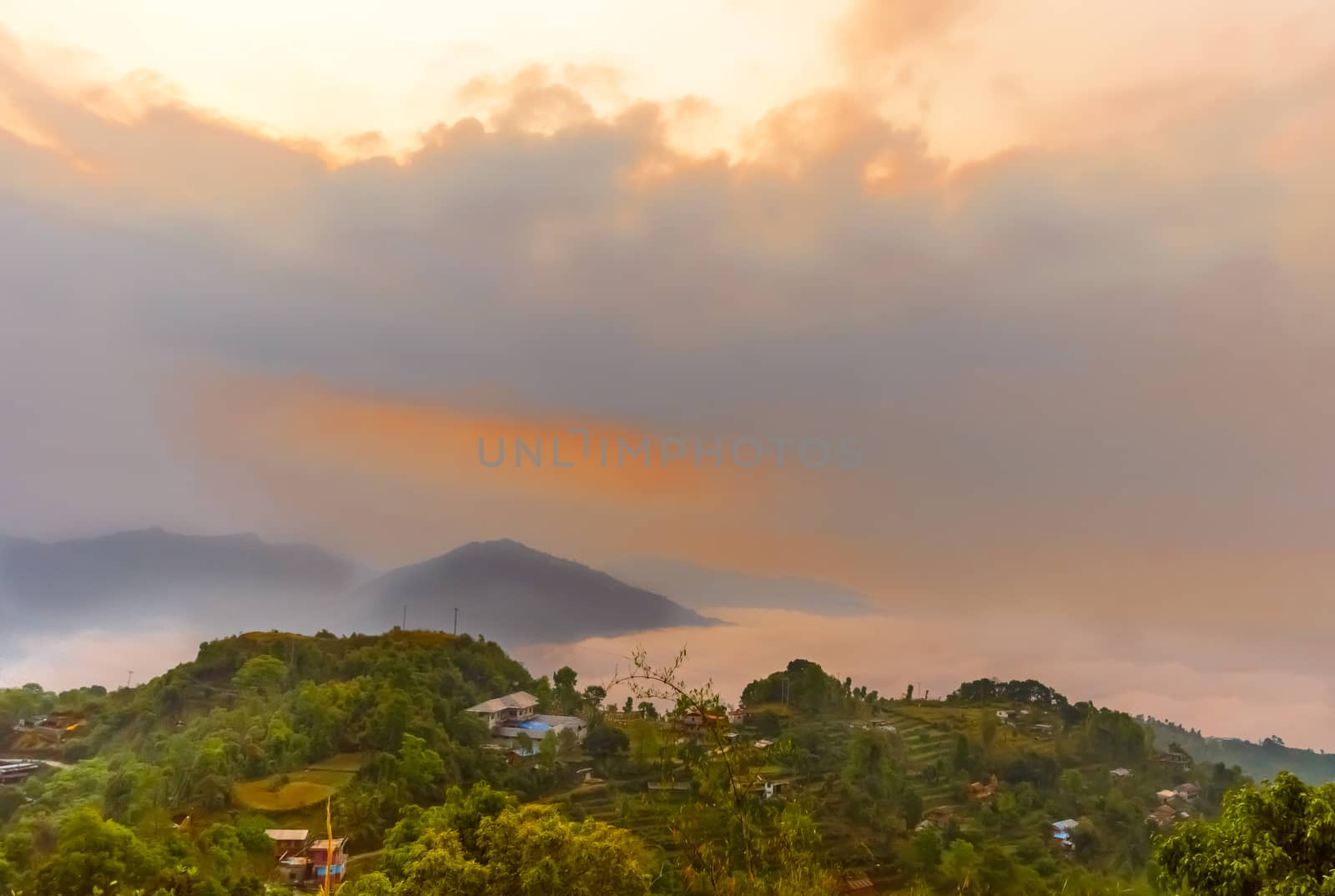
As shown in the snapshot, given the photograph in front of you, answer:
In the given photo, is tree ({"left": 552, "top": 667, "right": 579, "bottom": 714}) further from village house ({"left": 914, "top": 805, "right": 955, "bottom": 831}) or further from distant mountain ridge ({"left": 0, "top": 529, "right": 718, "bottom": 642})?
village house ({"left": 914, "top": 805, "right": 955, "bottom": 831})

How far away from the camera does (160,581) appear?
4353 cm

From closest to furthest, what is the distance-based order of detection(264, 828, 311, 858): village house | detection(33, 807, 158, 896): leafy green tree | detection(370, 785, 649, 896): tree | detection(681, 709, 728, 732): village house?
detection(681, 709, 728, 732): village house, detection(370, 785, 649, 896): tree, detection(33, 807, 158, 896): leafy green tree, detection(264, 828, 311, 858): village house

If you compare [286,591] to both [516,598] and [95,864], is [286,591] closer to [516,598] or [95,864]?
[516,598]

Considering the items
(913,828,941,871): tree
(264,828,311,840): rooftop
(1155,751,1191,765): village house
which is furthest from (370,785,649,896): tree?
(1155,751,1191,765): village house

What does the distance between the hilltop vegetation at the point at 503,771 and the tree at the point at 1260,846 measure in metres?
10.6

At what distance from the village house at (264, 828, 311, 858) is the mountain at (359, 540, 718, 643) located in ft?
52.1

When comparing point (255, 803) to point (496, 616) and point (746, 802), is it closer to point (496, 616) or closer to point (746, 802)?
point (496, 616)

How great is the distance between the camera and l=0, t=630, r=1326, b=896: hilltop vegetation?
2261cm

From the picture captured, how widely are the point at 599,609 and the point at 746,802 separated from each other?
36281 mm

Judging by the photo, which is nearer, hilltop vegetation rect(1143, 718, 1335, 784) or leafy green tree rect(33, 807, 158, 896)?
leafy green tree rect(33, 807, 158, 896)

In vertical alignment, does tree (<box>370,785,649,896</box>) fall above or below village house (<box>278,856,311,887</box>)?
above

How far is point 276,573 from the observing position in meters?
42.0

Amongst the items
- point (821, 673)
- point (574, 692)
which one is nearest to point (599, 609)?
point (574, 692)

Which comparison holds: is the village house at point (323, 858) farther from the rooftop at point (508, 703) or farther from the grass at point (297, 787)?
the rooftop at point (508, 703)
